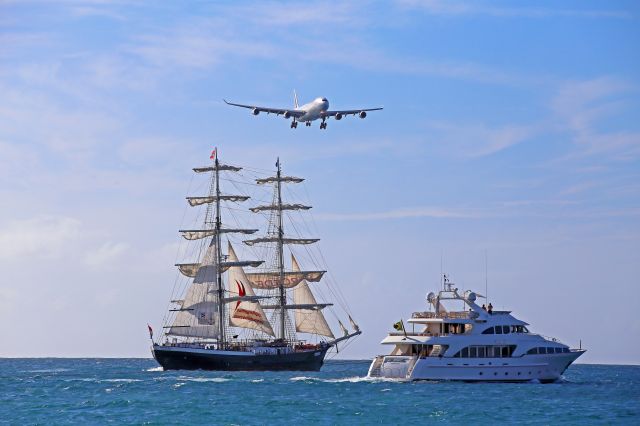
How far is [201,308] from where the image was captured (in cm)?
12438

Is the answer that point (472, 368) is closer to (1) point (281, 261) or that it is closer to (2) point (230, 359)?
(2) point (230, 359)

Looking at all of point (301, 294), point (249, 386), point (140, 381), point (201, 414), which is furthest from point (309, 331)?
point (201, 414)

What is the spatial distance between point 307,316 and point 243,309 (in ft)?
21.6

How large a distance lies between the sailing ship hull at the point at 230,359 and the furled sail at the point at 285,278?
930cm

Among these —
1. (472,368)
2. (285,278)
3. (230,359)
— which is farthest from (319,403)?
(285,278)

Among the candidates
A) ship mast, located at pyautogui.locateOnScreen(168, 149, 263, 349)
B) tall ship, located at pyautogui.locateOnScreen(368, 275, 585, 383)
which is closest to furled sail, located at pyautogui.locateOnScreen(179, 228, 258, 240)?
ship mast, located at pyautogui.locateOnScreen(168, 149, 263, 349)

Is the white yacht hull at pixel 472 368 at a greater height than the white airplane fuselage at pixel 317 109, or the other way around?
the white airplane fuselage at pixel 317 109

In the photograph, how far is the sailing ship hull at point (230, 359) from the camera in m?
119

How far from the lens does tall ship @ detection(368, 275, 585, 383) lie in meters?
86.4

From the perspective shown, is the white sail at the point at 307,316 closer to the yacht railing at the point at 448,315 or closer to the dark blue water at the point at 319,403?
the dark blue water at the point at 319,403

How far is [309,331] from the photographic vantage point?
12644 centimetres

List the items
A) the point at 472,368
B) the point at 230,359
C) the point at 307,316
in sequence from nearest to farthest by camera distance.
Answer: the point at 472,368 → the point at 230,359 → the point at 307,316

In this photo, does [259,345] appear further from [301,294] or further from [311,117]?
[311,117]

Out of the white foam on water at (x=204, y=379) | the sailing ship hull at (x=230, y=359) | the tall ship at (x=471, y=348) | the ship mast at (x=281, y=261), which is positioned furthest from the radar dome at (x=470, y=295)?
the ship mast at (x=281, y=261)
